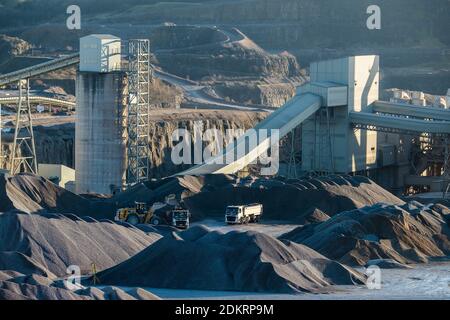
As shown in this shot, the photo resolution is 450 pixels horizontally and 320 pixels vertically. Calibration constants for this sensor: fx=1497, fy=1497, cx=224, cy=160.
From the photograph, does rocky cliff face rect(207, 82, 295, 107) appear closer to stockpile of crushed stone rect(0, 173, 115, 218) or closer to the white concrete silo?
the white concrete silo

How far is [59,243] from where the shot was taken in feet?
146

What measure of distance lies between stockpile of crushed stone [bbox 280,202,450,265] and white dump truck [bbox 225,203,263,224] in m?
4.40

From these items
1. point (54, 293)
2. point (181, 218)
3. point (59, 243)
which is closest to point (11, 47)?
point (181, 218)

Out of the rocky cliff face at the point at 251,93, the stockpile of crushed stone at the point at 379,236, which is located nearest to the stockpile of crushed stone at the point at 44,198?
the stockpile of crushed stone at the point at 379,236

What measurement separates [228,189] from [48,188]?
23.8ft

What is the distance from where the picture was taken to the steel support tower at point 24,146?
2766 inches

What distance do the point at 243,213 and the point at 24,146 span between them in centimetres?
2360

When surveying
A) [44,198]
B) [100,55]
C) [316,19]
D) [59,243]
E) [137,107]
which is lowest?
[44,198]

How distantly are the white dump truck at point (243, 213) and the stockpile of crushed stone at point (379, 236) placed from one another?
14.4 ft

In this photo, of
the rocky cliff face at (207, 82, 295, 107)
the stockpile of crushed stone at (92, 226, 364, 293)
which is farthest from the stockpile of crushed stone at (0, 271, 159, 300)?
the rocky cliff face at (207, 82, 295, 107)

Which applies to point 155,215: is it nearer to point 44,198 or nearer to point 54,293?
point 44,198

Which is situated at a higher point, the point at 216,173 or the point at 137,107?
the point at 137,107

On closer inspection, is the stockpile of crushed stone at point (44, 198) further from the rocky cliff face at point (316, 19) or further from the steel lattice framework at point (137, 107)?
the rocky cliff face at point (316, 19)

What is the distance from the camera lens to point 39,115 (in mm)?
89812
